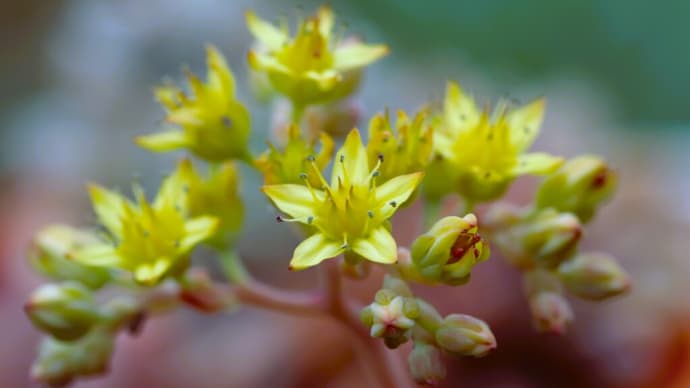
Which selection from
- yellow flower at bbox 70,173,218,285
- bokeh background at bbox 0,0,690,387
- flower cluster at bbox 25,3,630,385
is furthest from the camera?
bokeh background at bbox 0,0,690,387

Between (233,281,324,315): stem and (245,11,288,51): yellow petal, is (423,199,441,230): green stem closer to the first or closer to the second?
(233,281,324,315): stem

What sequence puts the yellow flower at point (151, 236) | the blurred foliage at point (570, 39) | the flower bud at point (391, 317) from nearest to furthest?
the flower bud at point (391, 317)
the yellow flower at point (151, 236)
the blurred foliage at point (570, 39)

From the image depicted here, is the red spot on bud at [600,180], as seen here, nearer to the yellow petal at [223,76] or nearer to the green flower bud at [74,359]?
the yellow petal at [223,76]

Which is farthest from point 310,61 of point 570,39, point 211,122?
point 570,39

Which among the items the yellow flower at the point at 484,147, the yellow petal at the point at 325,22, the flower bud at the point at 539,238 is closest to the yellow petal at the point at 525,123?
the yellow flower at the point at 484,147

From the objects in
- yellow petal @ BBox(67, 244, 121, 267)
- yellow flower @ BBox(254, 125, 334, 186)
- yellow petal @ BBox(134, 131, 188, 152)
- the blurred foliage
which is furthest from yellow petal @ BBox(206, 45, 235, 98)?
the blurred foliage

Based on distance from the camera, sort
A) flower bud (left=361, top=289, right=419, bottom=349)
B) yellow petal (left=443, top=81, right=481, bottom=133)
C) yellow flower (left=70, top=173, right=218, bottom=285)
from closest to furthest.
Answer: flower bud (left=361, top=289, right=419, bottom=349) → yellow flower (left=70, top=173, right=218, bottom=285) → yellow petal (left=443, top=81, right=481, bottom=133)
